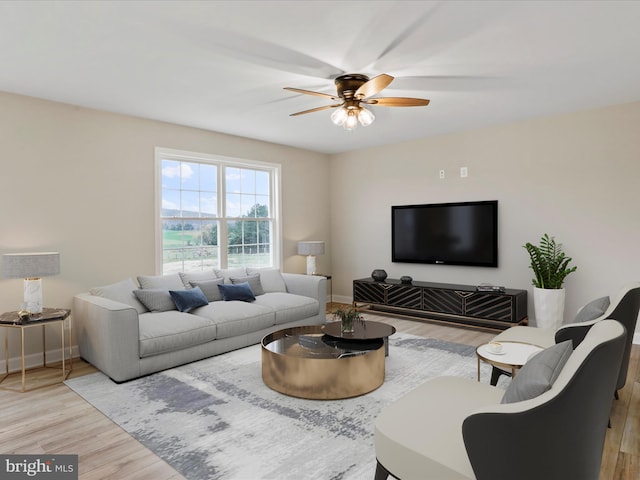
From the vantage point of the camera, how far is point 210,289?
480cm

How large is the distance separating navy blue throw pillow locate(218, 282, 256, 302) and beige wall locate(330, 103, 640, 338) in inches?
101

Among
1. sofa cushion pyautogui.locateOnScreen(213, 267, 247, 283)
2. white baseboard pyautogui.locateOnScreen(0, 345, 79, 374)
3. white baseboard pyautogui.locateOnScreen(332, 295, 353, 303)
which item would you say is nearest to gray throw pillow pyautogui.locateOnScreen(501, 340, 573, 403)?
sofa cushion pyautogui.locateOnScreen(213, 267, 247, 283)

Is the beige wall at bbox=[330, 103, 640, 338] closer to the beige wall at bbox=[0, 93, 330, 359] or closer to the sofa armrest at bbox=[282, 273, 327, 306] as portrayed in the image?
the sofa armrest at bbox=[282, 273, 327, 306]

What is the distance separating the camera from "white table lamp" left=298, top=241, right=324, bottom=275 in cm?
635

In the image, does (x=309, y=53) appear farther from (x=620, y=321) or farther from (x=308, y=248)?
(x=308, y=248)

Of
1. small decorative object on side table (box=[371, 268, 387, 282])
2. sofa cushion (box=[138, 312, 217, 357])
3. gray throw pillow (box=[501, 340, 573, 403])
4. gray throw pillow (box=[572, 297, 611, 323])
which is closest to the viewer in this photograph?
gray throw pillow (box=[501, 340, 573, 403])

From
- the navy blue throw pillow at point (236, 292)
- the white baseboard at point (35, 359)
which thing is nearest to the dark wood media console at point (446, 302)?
the navy blue throw pillow at point (236, 292)

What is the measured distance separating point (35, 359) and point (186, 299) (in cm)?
152

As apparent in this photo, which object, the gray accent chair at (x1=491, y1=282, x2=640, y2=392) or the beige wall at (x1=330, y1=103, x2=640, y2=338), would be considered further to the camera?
the beige wall at (x1=330, y1=103, x2=640, y2=338)

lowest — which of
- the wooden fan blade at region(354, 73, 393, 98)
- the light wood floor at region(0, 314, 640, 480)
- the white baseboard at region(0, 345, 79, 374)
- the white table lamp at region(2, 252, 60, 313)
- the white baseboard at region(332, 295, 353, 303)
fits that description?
the light wood floor at region(0, 314, 640, 480)

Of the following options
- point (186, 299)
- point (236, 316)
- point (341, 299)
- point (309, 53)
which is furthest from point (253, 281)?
point (309, 53)

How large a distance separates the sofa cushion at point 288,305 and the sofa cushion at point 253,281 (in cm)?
10

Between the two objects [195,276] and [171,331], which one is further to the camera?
[195,276]

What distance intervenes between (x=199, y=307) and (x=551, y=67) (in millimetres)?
4071
